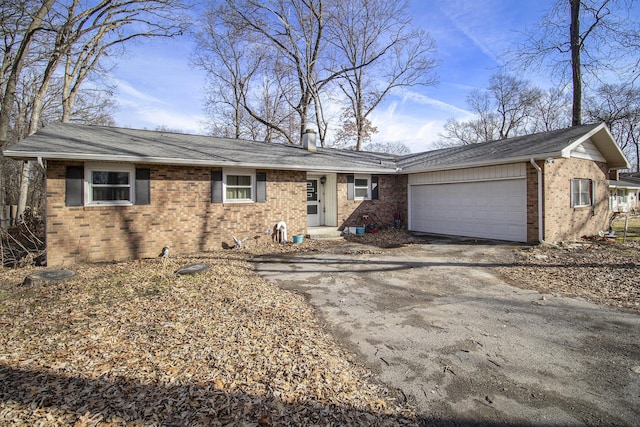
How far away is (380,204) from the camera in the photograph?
46.8ft

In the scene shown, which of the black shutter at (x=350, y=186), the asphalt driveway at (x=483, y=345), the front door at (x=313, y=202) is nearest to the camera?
the asphalt driveway at (x=483, y=345)

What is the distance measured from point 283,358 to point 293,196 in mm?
8688

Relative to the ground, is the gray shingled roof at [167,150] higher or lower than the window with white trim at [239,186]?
higher

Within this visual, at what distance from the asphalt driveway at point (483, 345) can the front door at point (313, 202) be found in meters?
6.50

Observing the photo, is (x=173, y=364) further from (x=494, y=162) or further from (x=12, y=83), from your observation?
(x=12, y=83)

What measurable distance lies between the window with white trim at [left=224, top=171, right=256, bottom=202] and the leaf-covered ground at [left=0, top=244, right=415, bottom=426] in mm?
5596

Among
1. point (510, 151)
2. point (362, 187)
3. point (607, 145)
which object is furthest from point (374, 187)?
point (607, 145)

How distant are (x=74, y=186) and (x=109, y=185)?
0.76m

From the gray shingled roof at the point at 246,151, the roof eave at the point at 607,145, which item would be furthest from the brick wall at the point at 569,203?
the gray shingled roof at the point at 246,151

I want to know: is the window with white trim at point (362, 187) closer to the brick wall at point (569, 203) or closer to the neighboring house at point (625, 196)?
the brick wall at point (569, 203)

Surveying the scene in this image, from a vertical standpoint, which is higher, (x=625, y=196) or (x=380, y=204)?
(x=625, y=196)

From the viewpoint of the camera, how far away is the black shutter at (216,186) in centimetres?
1029

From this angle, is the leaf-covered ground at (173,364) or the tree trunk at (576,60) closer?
the leaf-covered ground at (173,364)

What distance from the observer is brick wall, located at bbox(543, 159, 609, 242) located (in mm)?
10320
